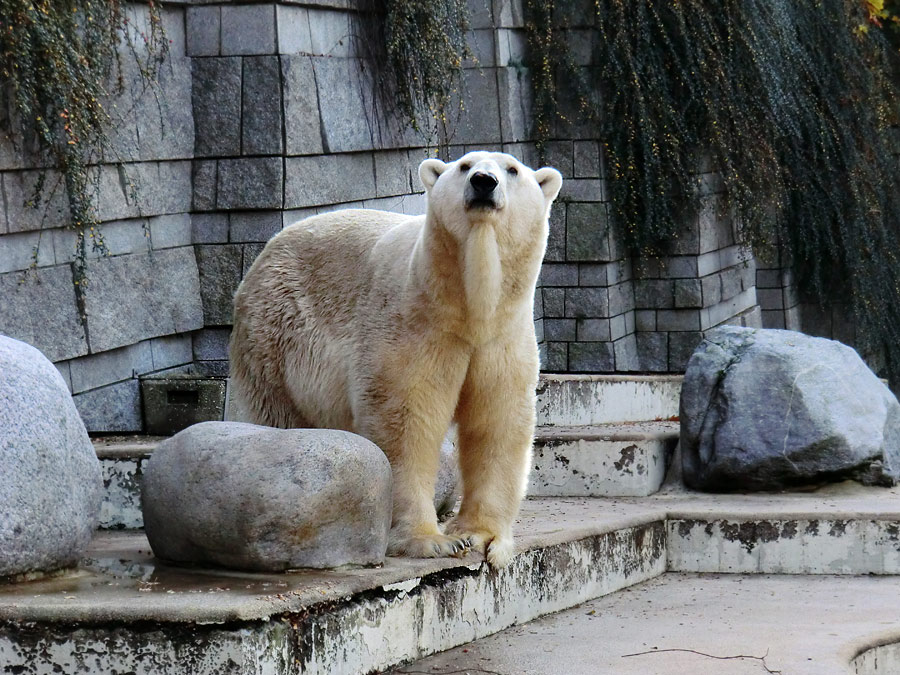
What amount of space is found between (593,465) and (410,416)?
2.10m

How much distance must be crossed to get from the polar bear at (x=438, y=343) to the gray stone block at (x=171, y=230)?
153 cm

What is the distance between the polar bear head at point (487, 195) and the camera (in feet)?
11.4

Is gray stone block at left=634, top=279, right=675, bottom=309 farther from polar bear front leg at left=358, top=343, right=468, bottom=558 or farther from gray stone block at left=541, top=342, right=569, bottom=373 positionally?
polar bear front leg at left=358, top=343, right=468, bottom=558

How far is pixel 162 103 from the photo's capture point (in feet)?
17.8

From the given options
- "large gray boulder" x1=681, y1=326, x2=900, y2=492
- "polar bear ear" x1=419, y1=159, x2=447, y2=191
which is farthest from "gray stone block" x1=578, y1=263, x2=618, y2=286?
"polar bear ear" x1=419, y1=159, x2=447, y2=191

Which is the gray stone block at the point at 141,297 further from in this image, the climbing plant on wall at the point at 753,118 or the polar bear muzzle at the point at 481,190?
the climbing plant on wall at the point at 753,118

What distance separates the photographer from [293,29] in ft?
18.7

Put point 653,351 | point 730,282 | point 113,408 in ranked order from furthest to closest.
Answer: point 730,282, point 653,351, point 113,408

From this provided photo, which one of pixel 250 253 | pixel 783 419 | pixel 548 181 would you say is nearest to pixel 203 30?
pixel 250 253

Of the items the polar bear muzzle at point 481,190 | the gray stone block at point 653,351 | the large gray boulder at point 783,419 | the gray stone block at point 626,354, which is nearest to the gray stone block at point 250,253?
the large gray boulder at point 783,419

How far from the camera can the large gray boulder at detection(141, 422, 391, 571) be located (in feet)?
10.7

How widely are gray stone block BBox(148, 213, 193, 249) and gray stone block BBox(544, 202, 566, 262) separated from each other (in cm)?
269

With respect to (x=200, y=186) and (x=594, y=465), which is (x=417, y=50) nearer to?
(x=200, y=186)

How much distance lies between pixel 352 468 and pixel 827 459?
2.83 meters
